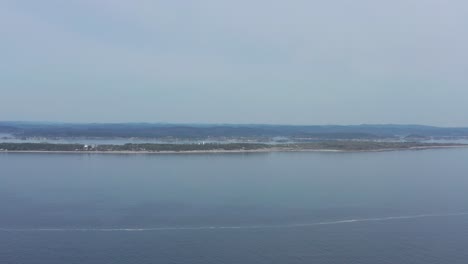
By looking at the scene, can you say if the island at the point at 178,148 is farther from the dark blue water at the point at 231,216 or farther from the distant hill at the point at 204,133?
the distant hill at the point at 204,133

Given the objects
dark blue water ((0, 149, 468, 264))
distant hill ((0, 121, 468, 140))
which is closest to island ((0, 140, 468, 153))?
dark blue water ((0, 149, 468, 264))

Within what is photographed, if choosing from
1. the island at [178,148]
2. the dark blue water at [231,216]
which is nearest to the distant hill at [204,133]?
the island at [178,148]

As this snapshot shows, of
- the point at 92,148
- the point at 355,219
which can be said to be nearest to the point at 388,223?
the point at 355,219

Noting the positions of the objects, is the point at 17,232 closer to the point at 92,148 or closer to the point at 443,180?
the point at 443,180

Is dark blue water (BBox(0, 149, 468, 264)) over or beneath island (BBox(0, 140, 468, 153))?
beneath

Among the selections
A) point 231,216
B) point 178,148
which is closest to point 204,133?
point 178,148

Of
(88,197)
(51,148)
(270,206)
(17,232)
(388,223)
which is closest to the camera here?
(17,232)

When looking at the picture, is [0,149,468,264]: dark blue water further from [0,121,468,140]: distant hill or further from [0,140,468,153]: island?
[0,121,468,140]: distant hill

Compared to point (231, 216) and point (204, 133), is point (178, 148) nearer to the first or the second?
point (231, 216)
